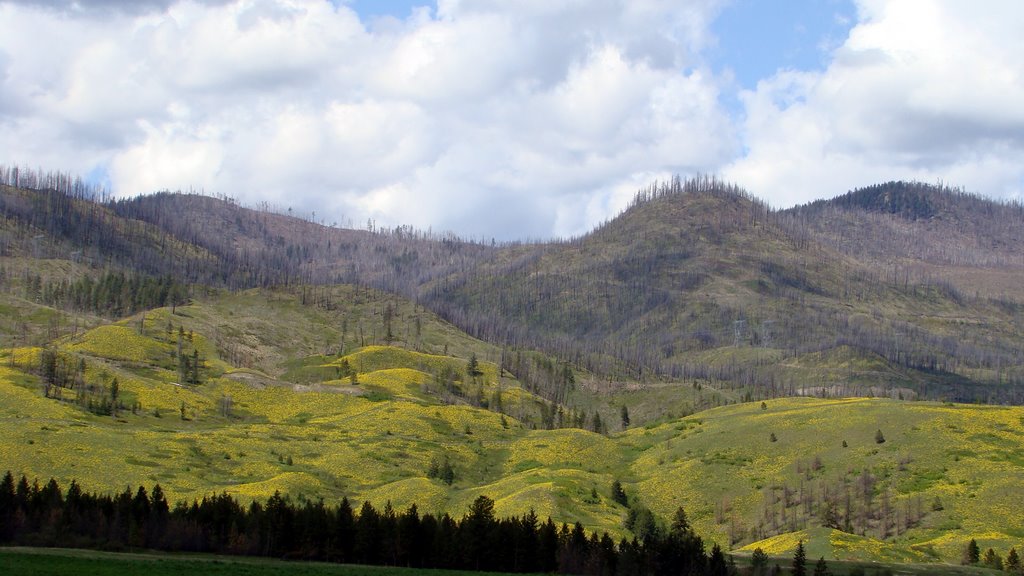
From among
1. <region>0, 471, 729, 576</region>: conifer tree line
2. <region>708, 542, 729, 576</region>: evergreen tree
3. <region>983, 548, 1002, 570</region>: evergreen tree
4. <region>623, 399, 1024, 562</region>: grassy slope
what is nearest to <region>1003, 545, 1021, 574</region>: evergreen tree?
<region>983, 548, 1002, 570</region>: evergreen tree

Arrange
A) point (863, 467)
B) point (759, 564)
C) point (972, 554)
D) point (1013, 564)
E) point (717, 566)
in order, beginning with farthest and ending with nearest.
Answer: point (863, 467) < point (972, 554) < point (1013, 564) < point (759, 564) < point (717, 566)

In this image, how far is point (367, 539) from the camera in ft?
302

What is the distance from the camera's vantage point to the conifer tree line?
8862 cm

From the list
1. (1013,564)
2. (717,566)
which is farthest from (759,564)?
(1013,564)

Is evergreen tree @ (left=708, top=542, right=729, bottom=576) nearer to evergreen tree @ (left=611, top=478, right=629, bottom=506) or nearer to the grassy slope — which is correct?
the grassy slope

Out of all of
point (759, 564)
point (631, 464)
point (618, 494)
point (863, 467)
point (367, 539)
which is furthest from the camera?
point (631, 464)

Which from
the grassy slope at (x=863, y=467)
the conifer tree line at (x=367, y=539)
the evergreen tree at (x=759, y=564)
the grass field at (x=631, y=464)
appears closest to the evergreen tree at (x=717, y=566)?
the conifer tree line at (x=367, y=539)

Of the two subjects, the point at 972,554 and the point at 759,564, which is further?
the point at 972,554

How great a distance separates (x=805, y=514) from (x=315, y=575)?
82.3m

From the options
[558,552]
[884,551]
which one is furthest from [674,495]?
[558,552]

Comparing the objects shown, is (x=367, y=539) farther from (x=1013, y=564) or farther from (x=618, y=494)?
(x=618, y=494)

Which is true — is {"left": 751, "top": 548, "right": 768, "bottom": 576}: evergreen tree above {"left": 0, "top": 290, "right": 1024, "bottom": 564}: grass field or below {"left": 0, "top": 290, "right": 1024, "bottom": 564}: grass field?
below

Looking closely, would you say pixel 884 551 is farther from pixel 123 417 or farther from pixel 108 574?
pixel 123 417

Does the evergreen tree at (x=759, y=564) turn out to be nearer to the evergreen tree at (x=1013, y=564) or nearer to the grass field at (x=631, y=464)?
the grass field at (x=631, y=464)
